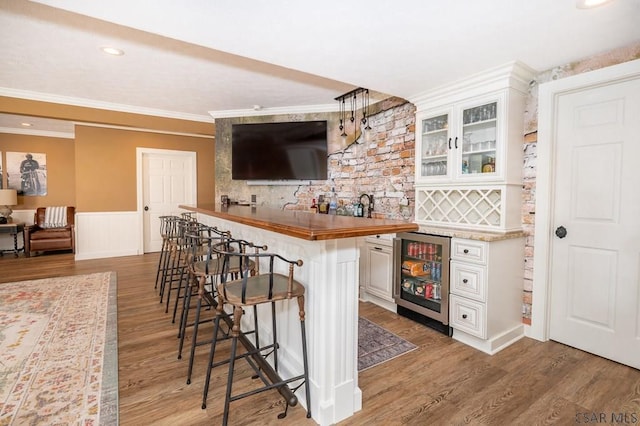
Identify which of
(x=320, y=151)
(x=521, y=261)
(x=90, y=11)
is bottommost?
Answer: (x=521, y=261)

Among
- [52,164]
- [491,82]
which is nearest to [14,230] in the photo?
[52,164]

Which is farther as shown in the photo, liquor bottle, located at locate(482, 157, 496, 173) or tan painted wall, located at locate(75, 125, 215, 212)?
tan painted wall, located at locate(75, 125, 215, 212)

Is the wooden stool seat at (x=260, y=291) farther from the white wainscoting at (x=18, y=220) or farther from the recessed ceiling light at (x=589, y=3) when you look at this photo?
the white wainscoting at (x=18, y=220)

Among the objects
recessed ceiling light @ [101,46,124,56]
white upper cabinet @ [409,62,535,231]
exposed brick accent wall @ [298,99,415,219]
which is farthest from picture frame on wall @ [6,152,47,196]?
white upper cabinet @ [409,62,535,231]

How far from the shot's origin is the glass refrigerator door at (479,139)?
8.82 ft

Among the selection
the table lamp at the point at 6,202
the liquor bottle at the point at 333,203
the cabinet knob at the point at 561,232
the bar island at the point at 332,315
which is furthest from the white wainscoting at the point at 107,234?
the cabinet knob at the point at 561,232

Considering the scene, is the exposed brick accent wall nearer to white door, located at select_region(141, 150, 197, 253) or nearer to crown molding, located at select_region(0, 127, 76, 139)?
white door, located at select_region(141, 150, 197, 253)

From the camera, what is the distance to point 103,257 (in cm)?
582

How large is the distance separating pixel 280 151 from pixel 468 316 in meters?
3.28

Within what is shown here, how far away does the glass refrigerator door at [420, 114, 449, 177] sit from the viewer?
9.96 ft

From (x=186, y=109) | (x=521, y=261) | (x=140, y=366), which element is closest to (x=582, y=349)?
(x=521, y=261)

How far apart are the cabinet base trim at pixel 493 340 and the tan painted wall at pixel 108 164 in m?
6.04

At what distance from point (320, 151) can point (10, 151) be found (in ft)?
20.8

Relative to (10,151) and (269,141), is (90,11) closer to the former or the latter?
(269,141)
